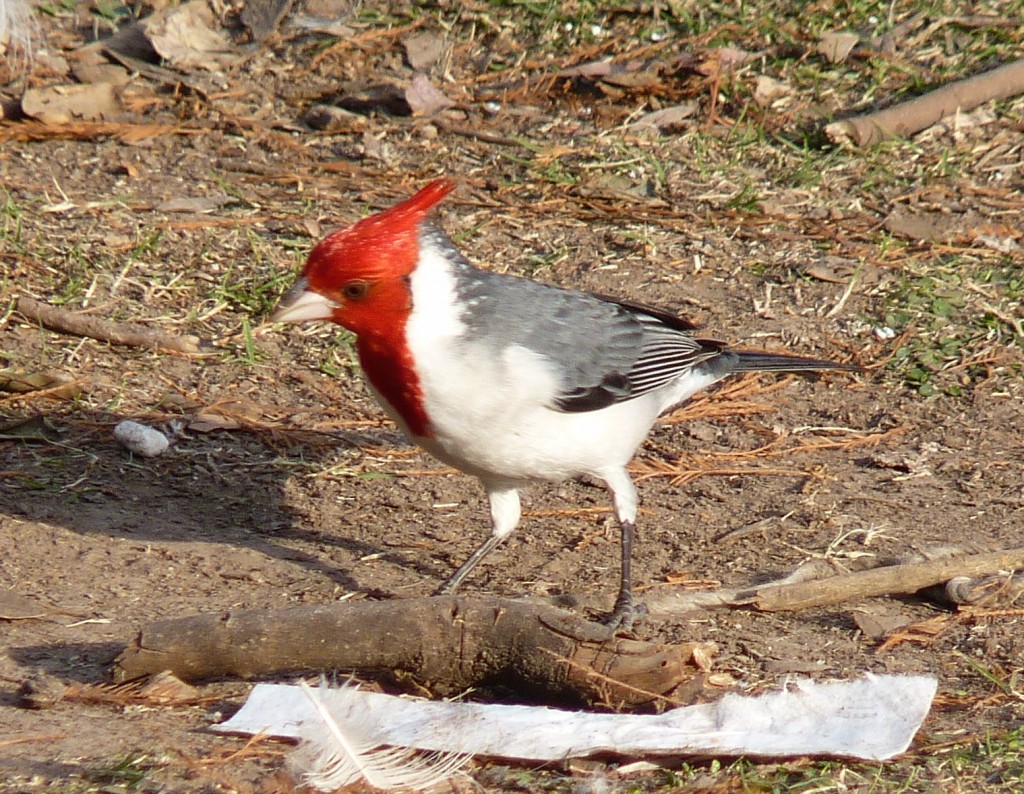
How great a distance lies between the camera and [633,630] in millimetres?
4191

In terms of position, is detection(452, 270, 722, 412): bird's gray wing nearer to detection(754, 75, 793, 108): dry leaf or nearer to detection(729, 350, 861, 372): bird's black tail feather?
detection(729, 350, 861, 372): bird's black tail feather

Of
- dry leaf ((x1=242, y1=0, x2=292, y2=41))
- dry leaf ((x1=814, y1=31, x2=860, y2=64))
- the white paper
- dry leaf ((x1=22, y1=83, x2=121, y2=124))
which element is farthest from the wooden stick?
dry leaf ((x1=242, y1=0, x2=292, y2=41))

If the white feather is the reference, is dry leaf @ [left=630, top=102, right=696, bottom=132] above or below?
above

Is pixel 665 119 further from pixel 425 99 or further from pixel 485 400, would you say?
pixel 485 400

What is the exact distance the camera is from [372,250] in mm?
4199

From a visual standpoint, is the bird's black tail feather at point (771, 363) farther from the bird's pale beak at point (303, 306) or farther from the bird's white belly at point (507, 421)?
the bird's pale beak at point (303, 306)

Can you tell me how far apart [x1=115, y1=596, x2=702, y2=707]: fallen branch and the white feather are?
16.8 inches

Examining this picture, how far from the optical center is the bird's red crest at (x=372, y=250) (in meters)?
4.18

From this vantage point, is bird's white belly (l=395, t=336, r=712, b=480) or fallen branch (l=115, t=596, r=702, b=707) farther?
bird's white belly (l=395, t=336, r=712, b=480)

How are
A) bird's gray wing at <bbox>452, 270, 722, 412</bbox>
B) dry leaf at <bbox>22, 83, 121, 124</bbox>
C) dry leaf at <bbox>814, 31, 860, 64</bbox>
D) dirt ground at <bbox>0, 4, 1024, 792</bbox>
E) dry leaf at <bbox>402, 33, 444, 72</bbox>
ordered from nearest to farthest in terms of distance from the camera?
1. dirt ground at <bbox>0, 4, 1024, 792</bbox>
2. bird's gray wing at <bbox>452, 270, 722, 412</bbox>
3. dry leaf at <bbox>22, 83, 121, 124</bbox>
4. dry leaf at <bbox>814, 31, 860, 64</bbox>
5. dry leaf at <bbox>402, 33, 444, 72</bbox>

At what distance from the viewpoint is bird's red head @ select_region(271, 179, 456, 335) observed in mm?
4188

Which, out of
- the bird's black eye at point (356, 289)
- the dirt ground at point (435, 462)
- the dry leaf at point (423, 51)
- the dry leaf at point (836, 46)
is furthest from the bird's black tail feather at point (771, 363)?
the dry leaf at point (423, 51)

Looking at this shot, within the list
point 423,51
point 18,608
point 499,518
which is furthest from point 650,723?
point 423,51

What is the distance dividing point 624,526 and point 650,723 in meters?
1.22
